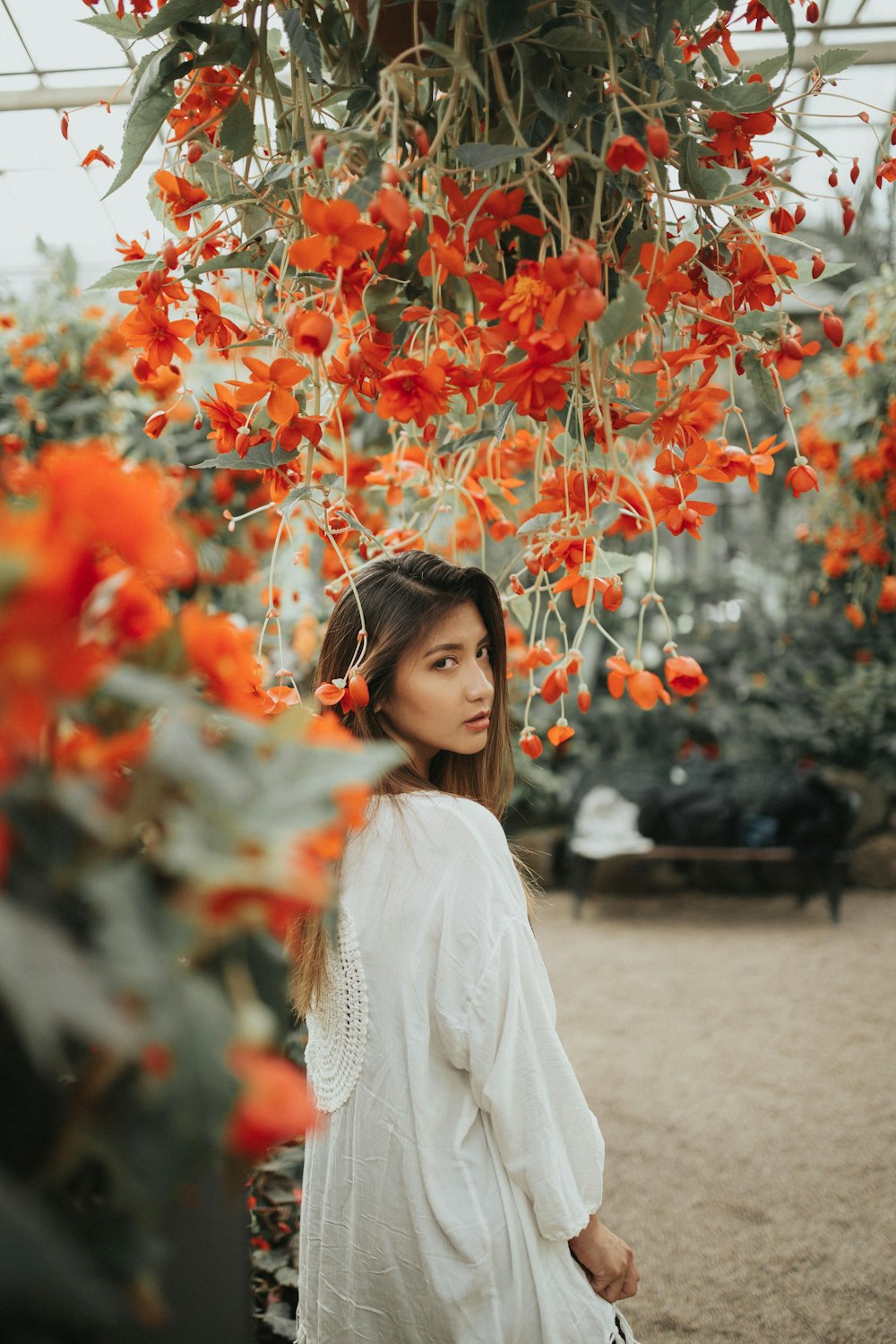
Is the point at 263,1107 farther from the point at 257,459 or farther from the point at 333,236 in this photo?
the point at 257,459

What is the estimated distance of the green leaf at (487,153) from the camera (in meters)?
0.58

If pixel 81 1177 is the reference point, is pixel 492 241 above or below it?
above

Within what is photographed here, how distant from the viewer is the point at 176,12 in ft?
2.03

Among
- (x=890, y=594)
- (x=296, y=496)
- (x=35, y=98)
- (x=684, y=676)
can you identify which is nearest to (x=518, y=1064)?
(x=684, y=676)

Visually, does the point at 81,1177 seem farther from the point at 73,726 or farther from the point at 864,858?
the point at 864,858

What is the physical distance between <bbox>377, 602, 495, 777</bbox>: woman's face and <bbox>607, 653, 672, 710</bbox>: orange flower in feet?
1.28

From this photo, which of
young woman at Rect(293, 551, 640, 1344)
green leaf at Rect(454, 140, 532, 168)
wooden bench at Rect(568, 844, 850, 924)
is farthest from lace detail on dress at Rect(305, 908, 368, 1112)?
wooden bench at Rect(568, 844, 850, 924)

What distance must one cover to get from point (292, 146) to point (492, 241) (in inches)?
6.8

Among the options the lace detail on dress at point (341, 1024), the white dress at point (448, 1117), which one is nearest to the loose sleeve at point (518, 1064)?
the white dress at point (448, 1117)

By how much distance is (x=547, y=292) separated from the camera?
599mm

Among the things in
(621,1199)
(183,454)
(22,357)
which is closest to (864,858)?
(621,1199)

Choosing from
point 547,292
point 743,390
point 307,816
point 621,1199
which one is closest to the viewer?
point 307,816

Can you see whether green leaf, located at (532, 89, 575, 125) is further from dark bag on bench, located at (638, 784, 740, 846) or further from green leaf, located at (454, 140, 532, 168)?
dark bag on bench, located at (638, 784, 740, 846)

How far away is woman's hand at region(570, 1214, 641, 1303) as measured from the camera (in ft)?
3.17
